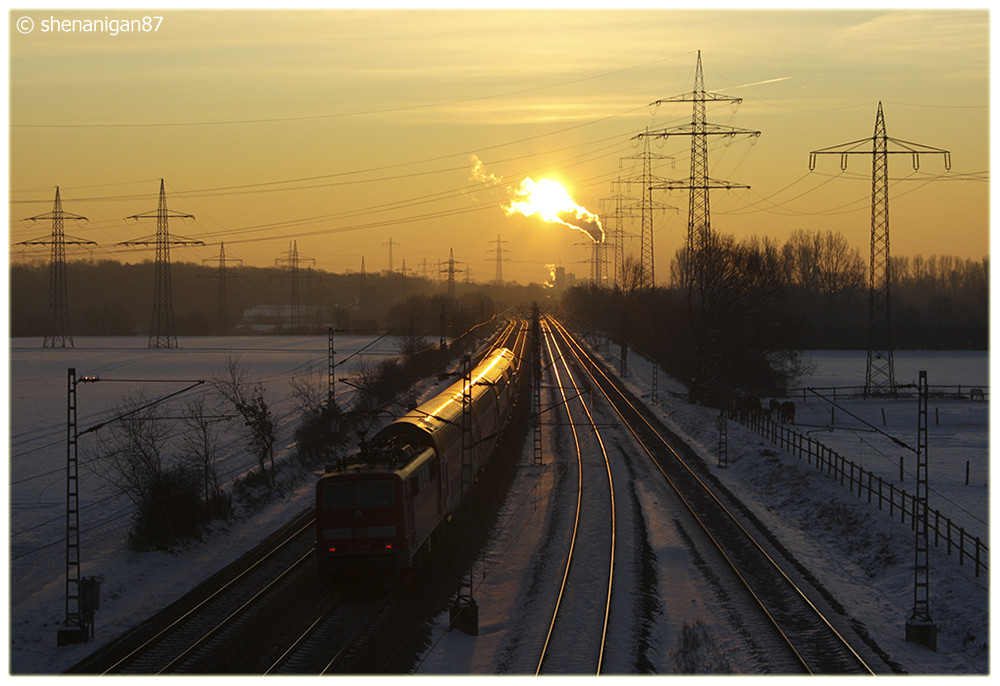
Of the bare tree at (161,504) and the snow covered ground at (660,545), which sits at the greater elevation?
the bare tree at (161,504)

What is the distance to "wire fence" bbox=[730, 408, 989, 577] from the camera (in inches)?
933

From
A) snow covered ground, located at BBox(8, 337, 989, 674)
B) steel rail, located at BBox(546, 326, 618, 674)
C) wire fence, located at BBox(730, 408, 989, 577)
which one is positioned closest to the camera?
steel rail, located at BBox(546, 326, 618, 674)

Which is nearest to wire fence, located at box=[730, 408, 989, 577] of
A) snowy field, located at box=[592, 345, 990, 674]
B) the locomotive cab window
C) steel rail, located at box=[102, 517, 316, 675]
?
snowy field, located at box=[592, 345, 990, 674]

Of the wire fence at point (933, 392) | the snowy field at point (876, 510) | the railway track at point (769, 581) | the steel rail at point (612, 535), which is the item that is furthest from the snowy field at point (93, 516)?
the wire fence at point (933, 392)

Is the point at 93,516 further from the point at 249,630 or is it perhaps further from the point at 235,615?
the point at 249,630

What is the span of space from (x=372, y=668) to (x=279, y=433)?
3282 centimetres

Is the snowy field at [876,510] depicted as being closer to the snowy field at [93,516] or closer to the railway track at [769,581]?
the railway track at [769,581]

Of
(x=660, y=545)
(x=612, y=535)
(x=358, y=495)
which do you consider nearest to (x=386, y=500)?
(x=358, y=495)

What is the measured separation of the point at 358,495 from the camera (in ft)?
70.5

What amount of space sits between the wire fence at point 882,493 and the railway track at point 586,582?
296 inches

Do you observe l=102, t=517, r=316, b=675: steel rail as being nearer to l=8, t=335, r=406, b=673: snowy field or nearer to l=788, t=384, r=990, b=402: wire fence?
l=8, t=335, r=406, b=673: snowy field

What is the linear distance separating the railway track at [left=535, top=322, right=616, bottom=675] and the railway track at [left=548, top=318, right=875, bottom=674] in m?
2.81

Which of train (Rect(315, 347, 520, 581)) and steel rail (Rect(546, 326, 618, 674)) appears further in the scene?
train (Rect(315, 347, 520, 581))

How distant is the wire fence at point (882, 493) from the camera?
2370 cm
